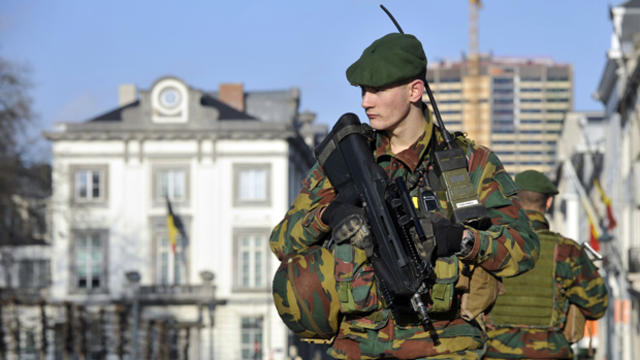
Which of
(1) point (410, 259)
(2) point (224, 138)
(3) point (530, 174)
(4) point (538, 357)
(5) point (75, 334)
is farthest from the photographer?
(2) point (224, 138)

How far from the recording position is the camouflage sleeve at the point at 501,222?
4930mm

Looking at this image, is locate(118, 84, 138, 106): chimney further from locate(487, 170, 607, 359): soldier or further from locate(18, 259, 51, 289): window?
locate(487, 170, 607, 359): soldier

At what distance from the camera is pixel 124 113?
217 ft

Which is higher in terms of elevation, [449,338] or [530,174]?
[530,174]

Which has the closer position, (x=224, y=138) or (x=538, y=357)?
(x=538, y=357)

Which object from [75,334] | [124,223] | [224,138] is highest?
[224,138]

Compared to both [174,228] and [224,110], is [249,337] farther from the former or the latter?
[224,110]

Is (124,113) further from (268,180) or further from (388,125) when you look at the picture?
(388,125)

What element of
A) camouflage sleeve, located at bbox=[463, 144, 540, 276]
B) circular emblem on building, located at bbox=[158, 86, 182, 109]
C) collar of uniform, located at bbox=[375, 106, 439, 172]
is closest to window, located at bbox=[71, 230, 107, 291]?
circular emblem on building, located at bbox=[158, 86, 182, 109]

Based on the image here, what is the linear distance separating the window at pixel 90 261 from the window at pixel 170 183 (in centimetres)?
356

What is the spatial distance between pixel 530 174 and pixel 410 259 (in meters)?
5.11

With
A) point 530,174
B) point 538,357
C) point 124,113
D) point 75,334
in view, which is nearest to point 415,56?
point 538,357

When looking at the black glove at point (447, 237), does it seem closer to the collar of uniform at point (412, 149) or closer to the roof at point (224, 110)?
the collar of uniform at point (412, 149)

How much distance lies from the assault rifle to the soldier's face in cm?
12
